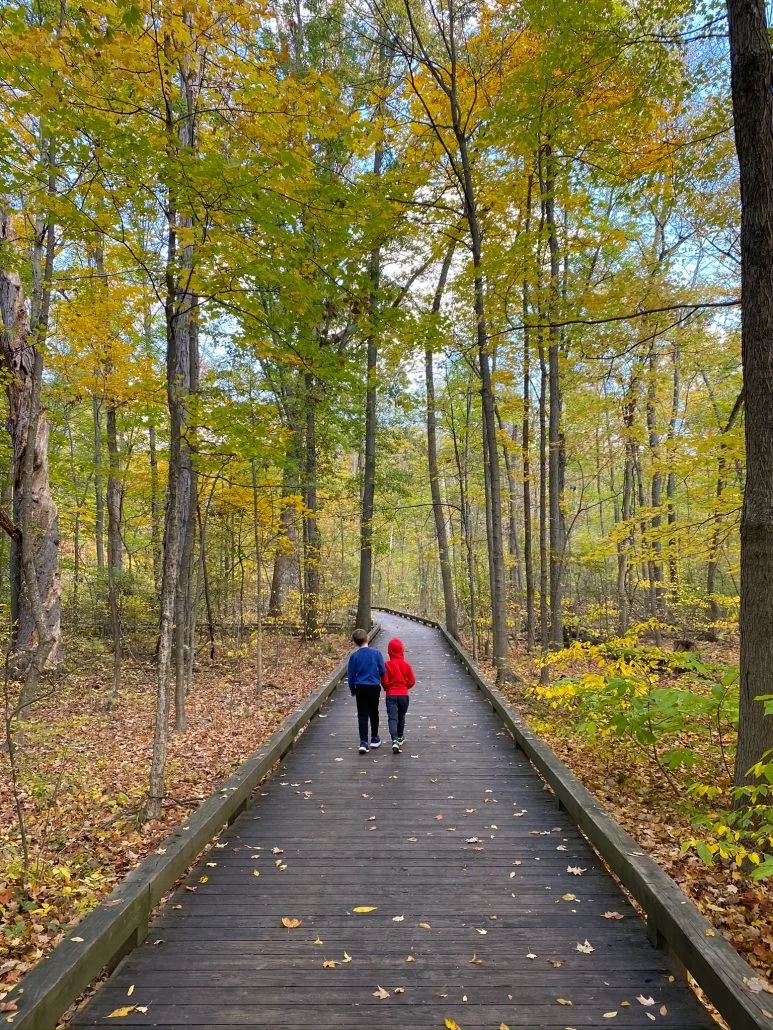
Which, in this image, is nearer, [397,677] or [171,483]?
[171,483]

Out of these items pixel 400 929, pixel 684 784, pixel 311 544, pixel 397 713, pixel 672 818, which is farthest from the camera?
pixel 311 544

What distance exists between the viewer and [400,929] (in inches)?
134

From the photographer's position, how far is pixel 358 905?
3682 millimetres

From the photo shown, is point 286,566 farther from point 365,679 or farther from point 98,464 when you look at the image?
point 365,679

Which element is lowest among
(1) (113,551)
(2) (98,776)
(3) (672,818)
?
(2) (98,776)

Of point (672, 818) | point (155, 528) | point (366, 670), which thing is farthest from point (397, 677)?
point (155, 528)

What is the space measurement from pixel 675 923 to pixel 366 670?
14.6 ft

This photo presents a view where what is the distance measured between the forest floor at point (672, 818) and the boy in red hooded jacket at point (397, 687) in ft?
6.06

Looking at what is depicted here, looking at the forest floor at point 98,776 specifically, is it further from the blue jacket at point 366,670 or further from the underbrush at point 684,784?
the underbrush at point 684,784

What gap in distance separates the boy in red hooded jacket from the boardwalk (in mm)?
1432

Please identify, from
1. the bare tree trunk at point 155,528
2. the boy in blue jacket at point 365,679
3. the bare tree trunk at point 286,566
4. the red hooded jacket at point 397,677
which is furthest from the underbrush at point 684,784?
the bare tree trunk at point 155,528

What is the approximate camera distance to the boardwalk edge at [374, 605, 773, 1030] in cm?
239

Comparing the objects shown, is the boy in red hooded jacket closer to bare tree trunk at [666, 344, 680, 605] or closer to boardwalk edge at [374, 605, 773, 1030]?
boardwalk edge at [374, 605, 773, 1030]

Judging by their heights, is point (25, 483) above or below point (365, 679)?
above
